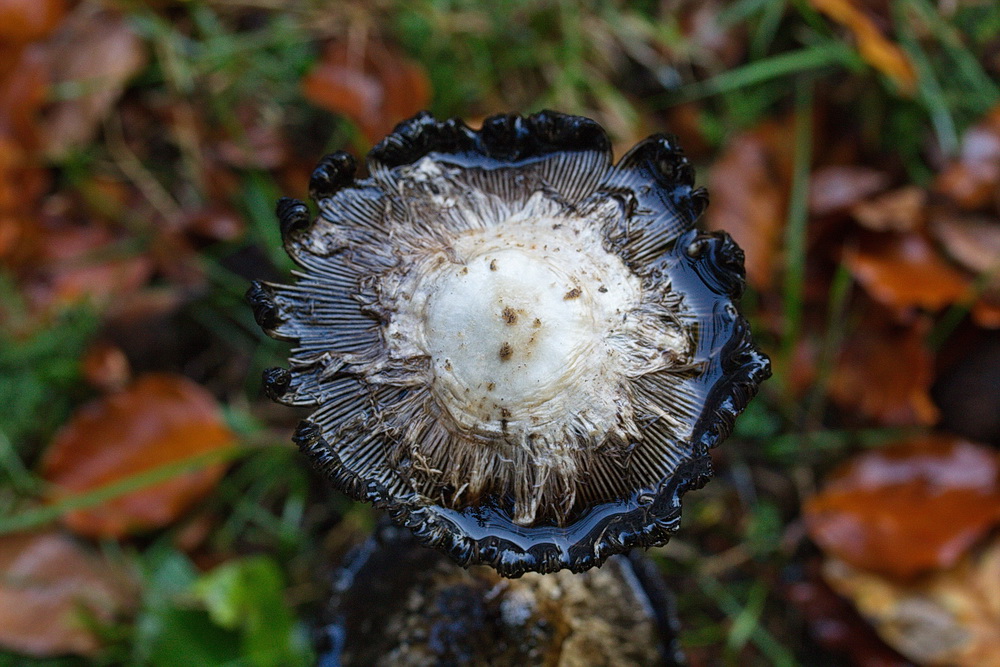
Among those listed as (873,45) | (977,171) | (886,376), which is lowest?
(886,376)

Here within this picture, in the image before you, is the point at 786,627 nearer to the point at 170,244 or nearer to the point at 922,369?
the point at 922,369

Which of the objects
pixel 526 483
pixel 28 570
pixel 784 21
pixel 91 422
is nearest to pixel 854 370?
pixel 784 21

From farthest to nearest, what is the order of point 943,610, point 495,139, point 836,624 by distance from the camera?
point 836,624 < point 943,610 < point 495,139

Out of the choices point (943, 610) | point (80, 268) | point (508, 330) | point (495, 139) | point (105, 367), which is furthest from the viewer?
point (80, 268)

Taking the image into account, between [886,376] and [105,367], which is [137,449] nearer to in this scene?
[105,367]

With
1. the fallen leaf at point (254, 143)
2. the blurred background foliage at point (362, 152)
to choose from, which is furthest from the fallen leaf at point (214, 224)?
the fallen leaf at point (254, 143)

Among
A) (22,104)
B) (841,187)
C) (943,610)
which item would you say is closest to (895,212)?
(841,187)
